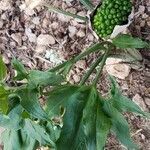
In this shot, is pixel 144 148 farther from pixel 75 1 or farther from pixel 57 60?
pixel 75 1

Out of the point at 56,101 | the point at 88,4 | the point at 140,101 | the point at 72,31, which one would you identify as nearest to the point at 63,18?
the point at 72,31

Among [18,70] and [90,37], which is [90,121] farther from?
[90,37]

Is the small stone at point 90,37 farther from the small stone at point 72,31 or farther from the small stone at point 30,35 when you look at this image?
the small stone at point 30,35

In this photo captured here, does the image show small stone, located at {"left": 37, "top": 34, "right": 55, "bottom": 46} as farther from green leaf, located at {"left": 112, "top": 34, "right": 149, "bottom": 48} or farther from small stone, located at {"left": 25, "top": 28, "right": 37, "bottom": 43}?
green leaf, located at {"left": 112, "top": 34, "right": 149, "bottom": 48}

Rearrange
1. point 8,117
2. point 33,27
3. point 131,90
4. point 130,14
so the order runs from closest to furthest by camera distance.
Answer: point 8,117 < point 130,14 < point 131,90 < point 33,27

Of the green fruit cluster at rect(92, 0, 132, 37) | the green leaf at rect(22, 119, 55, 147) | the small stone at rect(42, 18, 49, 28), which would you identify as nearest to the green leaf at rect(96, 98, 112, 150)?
the green leaf at rect(22, 119, 55, 147)

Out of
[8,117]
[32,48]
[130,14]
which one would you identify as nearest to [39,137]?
[8,117]
